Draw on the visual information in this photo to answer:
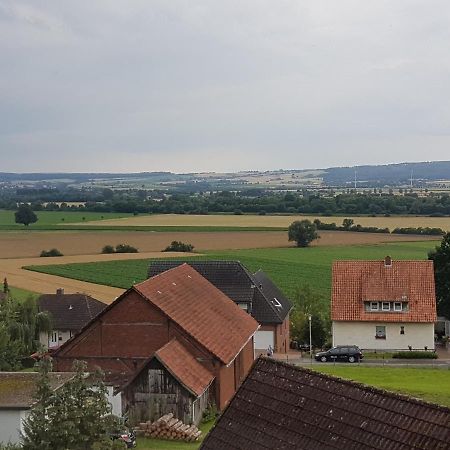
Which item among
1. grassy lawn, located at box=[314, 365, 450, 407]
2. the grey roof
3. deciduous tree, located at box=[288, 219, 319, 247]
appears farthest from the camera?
deciduous tree, located at box=[288, 219, 319, 247]

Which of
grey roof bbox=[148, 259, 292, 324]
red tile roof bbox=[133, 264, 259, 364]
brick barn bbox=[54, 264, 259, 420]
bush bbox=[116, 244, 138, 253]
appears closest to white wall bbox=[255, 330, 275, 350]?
grey roof bbox=[148, 259, 292, 324]

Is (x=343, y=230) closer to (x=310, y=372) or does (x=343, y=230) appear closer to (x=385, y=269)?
(x=385, y=269)

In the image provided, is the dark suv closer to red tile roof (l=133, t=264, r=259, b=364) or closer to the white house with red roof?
the white house with red roof

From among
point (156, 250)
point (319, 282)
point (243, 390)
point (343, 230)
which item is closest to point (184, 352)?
point (243, 390)

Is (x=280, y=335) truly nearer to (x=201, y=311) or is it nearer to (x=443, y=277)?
(x=443, y=277)

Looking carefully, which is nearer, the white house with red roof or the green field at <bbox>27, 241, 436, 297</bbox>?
the white house with red roof

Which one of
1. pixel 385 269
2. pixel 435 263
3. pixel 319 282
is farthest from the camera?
pixel 319 282
